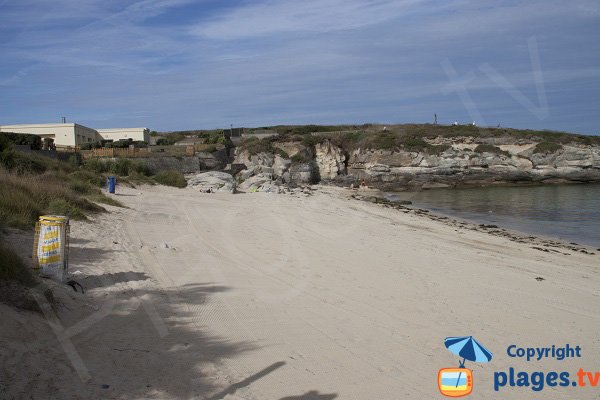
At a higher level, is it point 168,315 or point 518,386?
point 168,315

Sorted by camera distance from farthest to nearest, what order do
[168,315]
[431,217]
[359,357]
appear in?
[431,217], [168,315], [359,357]

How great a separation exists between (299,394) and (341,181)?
3902 centimetres

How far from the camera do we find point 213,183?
2689 cm

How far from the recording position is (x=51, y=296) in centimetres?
552

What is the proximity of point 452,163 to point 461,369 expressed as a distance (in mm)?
40666

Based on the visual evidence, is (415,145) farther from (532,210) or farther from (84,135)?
(84,135)

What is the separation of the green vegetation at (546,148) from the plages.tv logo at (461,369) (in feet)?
142

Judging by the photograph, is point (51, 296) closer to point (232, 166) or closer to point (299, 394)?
point (299, 394)

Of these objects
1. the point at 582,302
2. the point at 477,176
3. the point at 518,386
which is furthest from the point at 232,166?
the point at 518,386

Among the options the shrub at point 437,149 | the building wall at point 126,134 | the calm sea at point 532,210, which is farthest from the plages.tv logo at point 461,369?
the building wall at point 126,134

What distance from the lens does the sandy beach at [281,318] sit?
443cm

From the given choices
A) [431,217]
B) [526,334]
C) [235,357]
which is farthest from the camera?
[431,217]

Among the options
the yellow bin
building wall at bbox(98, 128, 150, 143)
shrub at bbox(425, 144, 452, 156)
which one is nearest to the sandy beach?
Result: the yellow bin

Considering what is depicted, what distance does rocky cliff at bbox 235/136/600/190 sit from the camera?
43781mm
